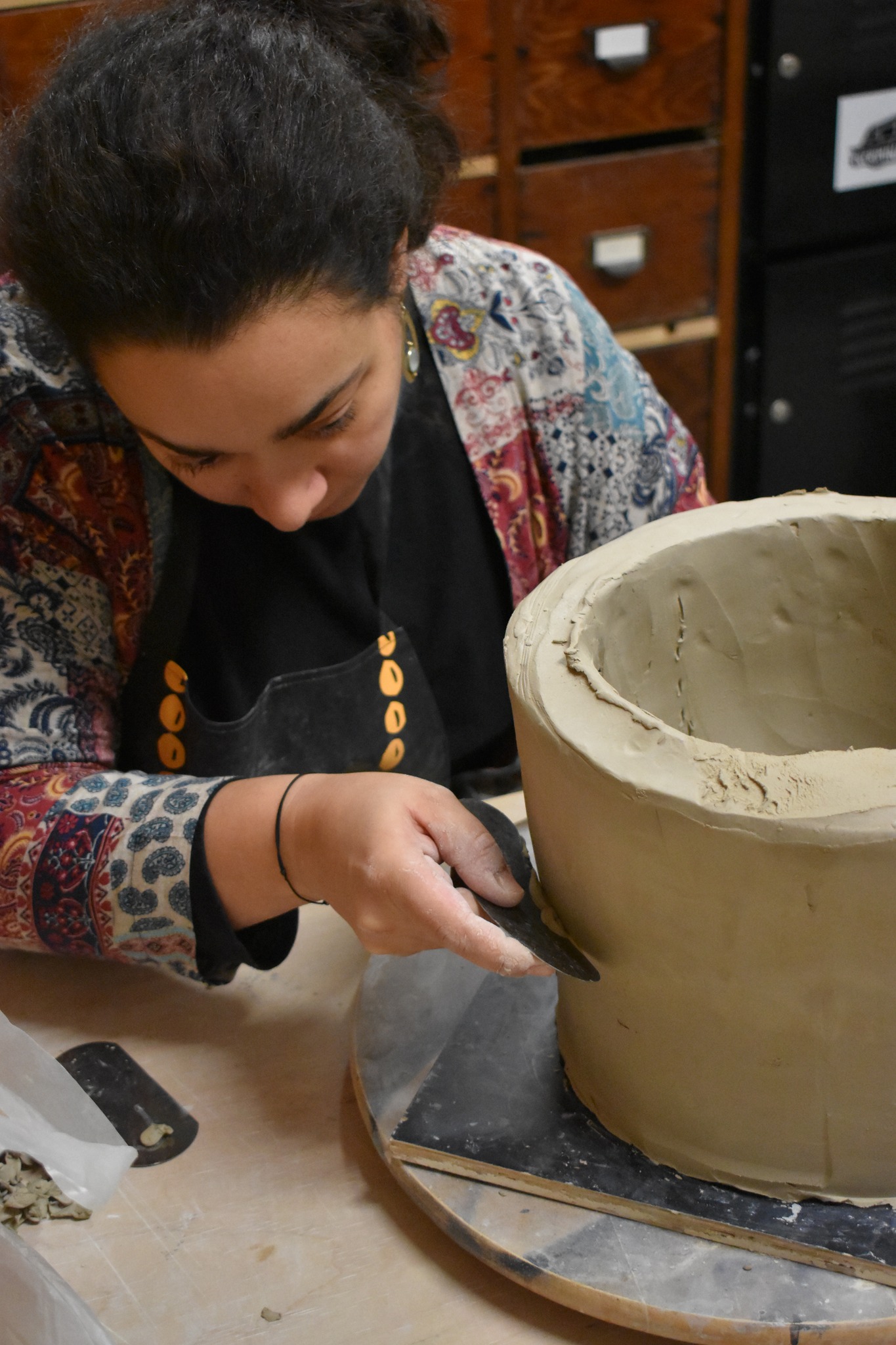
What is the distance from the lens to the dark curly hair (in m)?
0.74

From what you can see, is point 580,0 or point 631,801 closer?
point 631,801

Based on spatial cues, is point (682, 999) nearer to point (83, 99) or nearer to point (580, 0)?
point (83, 99)

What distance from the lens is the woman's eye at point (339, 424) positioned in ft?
2.80

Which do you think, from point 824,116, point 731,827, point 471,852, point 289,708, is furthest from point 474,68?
point 731,827

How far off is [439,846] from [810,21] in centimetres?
176

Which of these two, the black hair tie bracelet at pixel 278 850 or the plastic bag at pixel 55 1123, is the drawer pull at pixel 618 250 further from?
the plastic bag at pixel 55 1123

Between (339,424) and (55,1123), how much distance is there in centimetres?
48

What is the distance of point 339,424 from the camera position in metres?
0.86

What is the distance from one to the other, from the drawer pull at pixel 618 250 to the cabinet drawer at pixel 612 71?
149 mm

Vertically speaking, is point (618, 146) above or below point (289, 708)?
above

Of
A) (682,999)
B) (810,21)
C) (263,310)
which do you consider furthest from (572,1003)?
(810,21)

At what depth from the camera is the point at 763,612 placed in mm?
787

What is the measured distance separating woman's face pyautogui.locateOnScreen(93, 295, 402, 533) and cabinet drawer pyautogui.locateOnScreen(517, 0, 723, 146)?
1.15 meters

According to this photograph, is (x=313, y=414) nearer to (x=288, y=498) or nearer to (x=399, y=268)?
(x=288, y=498)
